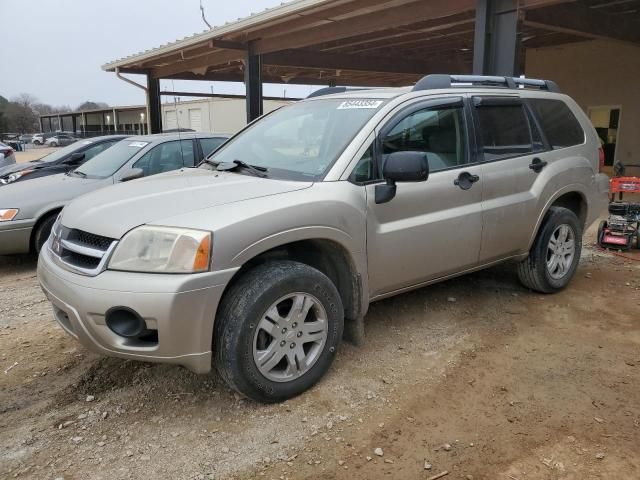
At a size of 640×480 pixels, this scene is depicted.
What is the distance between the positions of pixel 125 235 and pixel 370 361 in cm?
185

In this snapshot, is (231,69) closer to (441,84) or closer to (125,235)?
(441,84)

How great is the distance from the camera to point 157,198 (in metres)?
3.14

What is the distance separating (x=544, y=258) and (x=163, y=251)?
3.46m

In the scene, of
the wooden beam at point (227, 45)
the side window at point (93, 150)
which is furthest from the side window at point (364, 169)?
the wooden beam at point (227, 45)

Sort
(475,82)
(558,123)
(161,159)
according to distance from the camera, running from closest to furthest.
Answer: (475,82), (558,123), (161,159)

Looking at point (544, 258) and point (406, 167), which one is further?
point (544, 258)

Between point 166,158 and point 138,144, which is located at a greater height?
point 138,144

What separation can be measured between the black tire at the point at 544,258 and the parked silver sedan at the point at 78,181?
3.64 metres

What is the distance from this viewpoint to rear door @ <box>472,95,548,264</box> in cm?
421

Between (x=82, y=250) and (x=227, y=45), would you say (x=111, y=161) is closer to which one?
(x=82, y=250)

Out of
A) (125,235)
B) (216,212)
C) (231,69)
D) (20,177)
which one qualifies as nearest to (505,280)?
(216,212)

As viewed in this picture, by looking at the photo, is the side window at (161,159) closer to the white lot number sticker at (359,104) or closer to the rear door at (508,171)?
the white lot number sticker at (359,104)

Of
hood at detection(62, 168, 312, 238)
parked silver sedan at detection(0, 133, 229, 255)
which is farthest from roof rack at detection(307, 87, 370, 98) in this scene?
parked silver sedan at detection(0, 133, 229, 255)

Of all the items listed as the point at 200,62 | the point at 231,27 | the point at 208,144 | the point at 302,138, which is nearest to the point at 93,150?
the point at 208,144
